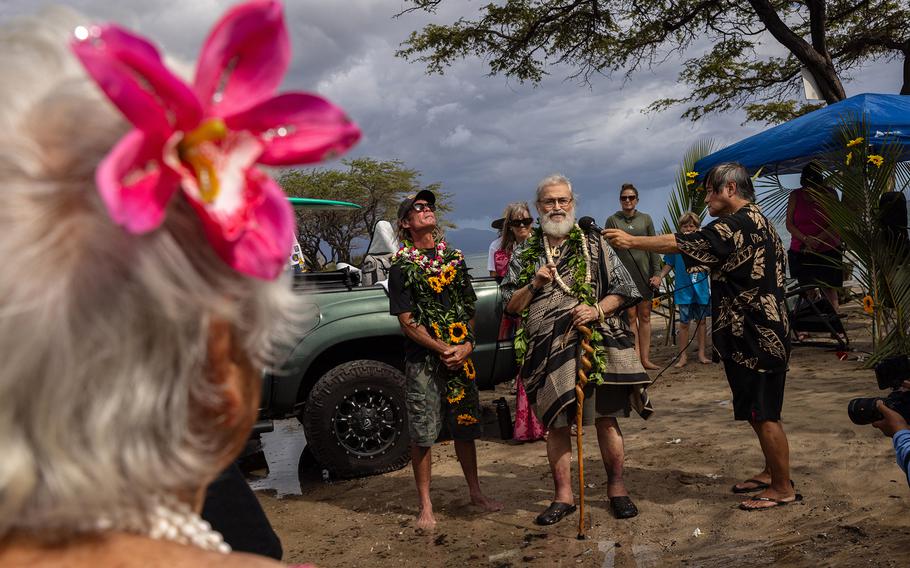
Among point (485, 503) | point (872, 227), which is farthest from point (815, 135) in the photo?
point (485, 503)

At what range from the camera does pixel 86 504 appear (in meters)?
0.77

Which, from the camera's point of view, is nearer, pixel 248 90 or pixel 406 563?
pixel 248 90

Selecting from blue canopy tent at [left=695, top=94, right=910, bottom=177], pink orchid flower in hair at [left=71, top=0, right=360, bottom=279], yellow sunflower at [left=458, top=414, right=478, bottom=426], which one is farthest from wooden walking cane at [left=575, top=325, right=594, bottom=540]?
blue canopy tent at [left=695, top=94, right=910, bottom=177]

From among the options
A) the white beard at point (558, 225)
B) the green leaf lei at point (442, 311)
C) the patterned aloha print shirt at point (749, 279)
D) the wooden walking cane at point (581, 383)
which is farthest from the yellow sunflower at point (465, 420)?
the patterned aloha print shirt at point (749, 279)

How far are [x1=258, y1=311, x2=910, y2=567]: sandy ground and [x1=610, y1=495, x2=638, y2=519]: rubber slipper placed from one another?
2.5 inches

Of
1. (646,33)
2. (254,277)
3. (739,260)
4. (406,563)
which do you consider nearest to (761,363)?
(739,260)

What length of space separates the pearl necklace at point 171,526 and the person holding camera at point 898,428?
8.05 ft

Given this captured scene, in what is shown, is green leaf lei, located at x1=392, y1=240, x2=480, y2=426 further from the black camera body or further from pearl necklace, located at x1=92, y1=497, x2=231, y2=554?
pearl necklace, located at x1=92, y1=497, x2=231, y2=554

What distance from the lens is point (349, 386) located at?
5547mm

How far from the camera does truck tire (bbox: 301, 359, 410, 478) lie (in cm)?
551

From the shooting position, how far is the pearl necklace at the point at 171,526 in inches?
32.9

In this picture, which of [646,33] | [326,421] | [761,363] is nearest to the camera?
[761,363]

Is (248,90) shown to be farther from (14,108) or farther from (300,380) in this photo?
(300,380)

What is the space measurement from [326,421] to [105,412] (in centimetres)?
486
